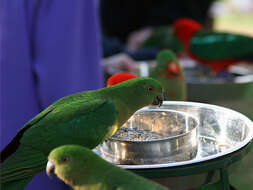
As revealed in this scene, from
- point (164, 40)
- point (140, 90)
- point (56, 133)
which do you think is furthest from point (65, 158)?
point (164, 40)

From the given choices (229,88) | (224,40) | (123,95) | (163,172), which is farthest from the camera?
(224,40)

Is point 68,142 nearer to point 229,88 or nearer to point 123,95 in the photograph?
point 123,95

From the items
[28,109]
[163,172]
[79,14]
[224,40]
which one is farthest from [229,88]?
[163,172]

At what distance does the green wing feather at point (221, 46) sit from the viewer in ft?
6.61

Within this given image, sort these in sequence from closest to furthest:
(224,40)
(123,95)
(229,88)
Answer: (123,95) → (229,88) → (224,40)

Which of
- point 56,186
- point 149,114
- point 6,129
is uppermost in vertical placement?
point 149,114

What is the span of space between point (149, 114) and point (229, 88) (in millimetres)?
752

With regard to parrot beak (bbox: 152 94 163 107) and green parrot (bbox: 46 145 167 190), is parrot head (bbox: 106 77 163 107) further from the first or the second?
green parrot (bbox: 46 145 167 190)

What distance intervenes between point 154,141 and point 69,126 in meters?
0.18

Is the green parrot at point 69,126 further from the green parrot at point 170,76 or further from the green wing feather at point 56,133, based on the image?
the green parrot at point 170,76

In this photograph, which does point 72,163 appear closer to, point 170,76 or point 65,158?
point 65,158

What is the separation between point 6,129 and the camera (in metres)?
1.25

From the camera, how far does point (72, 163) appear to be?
0.51 meters

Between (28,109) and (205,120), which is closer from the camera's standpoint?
(205,120)
